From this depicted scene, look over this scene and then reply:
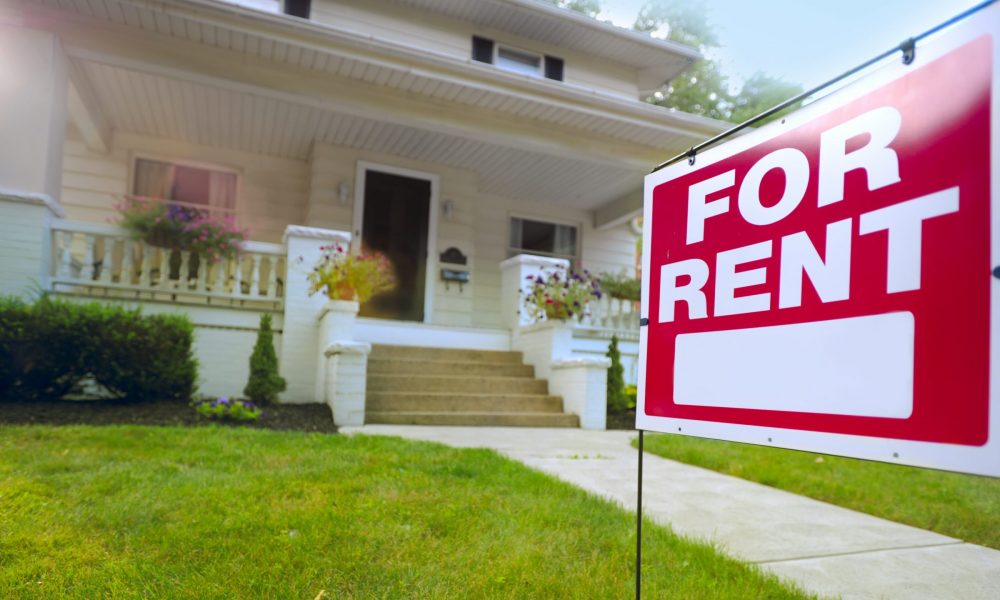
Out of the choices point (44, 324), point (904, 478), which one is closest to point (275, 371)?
point (44, 324)

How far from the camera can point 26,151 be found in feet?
20.5

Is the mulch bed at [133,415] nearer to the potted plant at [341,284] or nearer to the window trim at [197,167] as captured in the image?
the potted plant at [341,284]

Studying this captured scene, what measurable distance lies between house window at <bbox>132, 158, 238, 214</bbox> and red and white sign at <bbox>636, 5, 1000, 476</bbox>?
328 inches

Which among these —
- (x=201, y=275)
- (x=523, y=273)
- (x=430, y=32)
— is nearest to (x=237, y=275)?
(x=201, y=275)

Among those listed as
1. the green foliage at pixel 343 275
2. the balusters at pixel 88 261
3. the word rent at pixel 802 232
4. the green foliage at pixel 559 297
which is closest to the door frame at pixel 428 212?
the green foliage at pixel 343 275

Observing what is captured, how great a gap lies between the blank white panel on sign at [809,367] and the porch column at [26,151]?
6.83m

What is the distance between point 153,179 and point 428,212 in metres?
3.89

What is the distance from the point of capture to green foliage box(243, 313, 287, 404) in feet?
21.6

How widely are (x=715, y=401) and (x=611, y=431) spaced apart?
5.37 m

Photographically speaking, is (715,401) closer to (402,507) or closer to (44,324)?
(402,507)

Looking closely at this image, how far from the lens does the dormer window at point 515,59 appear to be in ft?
33.2

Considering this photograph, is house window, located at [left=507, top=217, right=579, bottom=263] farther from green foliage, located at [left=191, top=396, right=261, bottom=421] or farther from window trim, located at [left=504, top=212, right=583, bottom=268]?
green foliage, located at [left=191, top=396, right=261, bottom=421]

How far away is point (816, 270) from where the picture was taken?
1.49 m

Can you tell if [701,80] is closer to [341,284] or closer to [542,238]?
[542,238]
